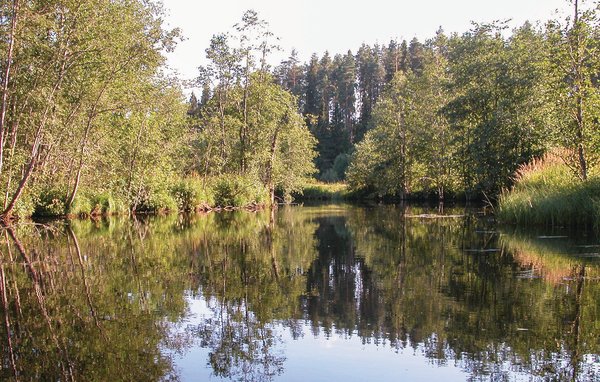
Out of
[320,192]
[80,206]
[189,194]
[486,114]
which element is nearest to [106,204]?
[80,206]

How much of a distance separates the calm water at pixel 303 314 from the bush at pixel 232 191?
19.9 meters

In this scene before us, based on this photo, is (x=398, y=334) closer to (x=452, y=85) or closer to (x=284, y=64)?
(x=452, y=85)

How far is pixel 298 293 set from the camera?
7711mm

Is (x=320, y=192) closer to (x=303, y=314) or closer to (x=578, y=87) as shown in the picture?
(x=578, y=87)

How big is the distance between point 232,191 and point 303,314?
2634 cm

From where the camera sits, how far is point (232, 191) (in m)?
32.5

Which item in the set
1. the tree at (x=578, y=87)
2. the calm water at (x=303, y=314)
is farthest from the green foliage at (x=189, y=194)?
the tree at (x=578, y=87)

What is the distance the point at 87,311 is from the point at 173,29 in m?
15.6

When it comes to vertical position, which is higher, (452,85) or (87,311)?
(452,85)

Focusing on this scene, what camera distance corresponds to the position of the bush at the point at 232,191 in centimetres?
3231

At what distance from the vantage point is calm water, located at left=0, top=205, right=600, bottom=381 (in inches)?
183

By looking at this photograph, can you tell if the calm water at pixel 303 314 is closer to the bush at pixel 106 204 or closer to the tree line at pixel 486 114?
the tree line at pixel 486 114

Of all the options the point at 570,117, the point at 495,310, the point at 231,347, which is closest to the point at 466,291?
the point at 495,310

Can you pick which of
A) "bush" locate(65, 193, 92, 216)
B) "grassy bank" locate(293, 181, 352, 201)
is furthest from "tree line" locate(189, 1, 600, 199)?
"bush" locate(65, 193, 92, 216)
